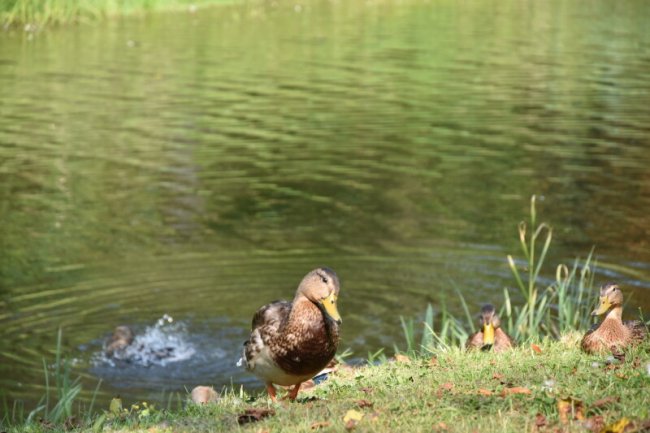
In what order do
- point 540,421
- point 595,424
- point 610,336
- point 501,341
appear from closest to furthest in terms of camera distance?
point 595,424, point 540,421, point 610,336, point 501,341

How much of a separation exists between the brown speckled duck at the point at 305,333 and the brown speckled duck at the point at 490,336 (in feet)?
6.70

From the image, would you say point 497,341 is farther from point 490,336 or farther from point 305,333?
point 305,333

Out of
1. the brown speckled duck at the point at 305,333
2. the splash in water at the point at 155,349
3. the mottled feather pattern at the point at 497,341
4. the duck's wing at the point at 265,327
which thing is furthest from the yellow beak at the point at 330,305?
the splash in water at the point at 155,349

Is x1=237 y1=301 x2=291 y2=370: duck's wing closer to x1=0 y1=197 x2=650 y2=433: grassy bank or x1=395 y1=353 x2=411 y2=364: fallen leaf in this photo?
x1=0 y1=197 x2=650 y2=433: grassy bank

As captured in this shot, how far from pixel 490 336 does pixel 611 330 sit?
52.0 inches

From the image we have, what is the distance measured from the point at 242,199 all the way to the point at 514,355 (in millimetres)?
8710

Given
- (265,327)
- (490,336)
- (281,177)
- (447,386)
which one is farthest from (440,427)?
(281,177)

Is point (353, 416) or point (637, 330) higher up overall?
point (353, 416)

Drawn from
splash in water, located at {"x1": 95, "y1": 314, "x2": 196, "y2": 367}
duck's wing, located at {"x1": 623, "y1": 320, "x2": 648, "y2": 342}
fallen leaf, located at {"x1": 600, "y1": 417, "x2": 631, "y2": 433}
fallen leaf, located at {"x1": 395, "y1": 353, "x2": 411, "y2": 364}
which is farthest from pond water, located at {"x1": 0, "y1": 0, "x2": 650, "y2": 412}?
fallen leaf, located at {"x1": 600, "y1": 417, "x2": 631, "y2": 433}

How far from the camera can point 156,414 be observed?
273 inches

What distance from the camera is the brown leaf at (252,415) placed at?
6.25m

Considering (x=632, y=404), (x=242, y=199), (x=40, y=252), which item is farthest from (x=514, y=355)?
(x=242, y=199)

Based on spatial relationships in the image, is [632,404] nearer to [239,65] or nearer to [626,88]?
[626,88]

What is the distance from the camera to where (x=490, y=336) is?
8.98 m
